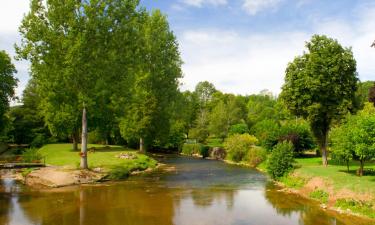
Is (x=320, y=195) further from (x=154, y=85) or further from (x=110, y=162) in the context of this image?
(x=154, y=85)

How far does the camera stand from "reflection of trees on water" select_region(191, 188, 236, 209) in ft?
91.2

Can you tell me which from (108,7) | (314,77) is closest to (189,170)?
(314,77)

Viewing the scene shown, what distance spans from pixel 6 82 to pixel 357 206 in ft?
182

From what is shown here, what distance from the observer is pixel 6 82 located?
60281mm

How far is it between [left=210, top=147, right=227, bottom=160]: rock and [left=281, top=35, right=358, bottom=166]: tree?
26.8 meters

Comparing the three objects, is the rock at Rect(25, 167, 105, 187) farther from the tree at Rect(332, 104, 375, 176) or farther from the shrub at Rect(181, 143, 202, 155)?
the shrub at Rect(181, 143, 202, 155)

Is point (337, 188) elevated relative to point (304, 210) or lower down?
elevated

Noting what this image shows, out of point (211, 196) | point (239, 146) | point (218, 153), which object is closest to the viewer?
point (211, 196)

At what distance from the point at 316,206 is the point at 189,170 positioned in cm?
2340

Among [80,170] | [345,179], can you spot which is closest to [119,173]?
[80,170]

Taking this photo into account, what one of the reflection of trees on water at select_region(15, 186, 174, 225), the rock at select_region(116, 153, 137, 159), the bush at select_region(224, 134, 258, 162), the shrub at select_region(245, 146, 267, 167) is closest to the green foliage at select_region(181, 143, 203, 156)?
the bush at select_region(224, 134, 258, 162)

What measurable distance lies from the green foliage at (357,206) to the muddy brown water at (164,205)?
1049 mm

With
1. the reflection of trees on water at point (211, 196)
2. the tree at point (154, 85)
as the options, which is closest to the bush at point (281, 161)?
the reflection of trees on water at point (211, 196)

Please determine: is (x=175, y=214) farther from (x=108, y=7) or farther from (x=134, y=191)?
(x=108, y=7)
